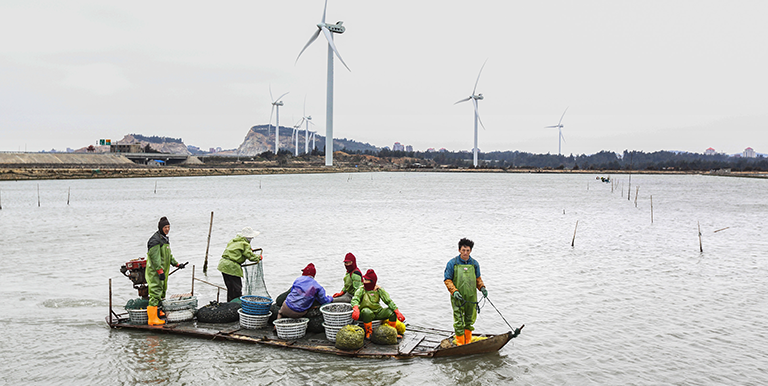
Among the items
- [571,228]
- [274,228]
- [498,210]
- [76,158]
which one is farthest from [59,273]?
[76,158]

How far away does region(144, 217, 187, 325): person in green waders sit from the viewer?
11.4m

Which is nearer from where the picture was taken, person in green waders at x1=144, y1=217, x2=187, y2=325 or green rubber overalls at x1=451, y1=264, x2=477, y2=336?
green rubber overalls at x1=451, y1=264, x2=477, y2=336

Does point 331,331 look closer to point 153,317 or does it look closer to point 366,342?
point 366,342

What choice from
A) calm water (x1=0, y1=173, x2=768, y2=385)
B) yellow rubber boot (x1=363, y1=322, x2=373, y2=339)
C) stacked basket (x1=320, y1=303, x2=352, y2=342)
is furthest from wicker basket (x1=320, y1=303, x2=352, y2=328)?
calm water (x1=0, y1=173, x2=768, y2=385)

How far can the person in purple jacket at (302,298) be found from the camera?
11172mm

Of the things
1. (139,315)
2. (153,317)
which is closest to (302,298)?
(153,317)

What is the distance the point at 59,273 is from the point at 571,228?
93.9ft

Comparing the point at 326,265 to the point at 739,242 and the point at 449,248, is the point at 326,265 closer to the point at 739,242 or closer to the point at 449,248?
the point at 449,248

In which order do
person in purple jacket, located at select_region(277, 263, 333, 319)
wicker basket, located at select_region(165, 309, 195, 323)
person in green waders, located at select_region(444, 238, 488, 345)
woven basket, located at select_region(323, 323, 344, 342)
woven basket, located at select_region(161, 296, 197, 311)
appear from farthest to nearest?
woven basket, located at select_region(161, 296, 197, 311)
wicker basket, located at select_region(165, 309, 195, 323)
person in purple jacket, located at select_region(277, 263, 333, 319)
woven basket, located at select_region(323, 323, 344, 342)
person in green waders, located at select_region(444, 238, 488, 345)

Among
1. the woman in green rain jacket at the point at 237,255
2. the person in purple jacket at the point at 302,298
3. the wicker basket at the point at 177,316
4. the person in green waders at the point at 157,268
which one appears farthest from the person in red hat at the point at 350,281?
the person in green waders at the point at 157,268

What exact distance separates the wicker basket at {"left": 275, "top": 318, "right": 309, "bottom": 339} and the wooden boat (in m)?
0.11

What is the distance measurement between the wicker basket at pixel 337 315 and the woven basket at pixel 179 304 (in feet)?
11.3

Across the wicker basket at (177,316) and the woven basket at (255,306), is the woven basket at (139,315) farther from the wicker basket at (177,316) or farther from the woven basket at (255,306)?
the woven basket at (255,306)

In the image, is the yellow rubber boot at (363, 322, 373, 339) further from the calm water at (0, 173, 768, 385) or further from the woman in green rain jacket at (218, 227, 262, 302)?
the woman in green rain jacket at (218, 227, 262, 302)
